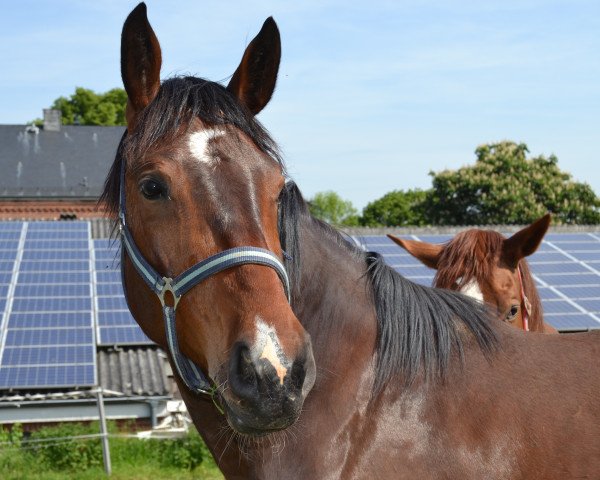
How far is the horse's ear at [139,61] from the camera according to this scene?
2.82 m

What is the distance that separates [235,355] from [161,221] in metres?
0.57

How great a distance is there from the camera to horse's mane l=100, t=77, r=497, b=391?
2760 mm

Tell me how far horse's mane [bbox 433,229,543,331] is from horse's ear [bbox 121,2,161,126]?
2287 millimetres

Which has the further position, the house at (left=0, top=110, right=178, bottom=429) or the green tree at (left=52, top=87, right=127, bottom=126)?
the green tree at (left=52, top=87, right=127, bottom=126)

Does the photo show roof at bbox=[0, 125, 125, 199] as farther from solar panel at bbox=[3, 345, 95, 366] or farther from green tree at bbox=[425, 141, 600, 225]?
solar panel at bbox=[3, 345, 95, 366]

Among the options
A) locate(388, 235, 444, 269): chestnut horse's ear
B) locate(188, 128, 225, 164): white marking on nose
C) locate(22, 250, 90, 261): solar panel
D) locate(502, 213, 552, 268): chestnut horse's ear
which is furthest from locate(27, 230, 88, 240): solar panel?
locate(188, 128, 225, 164): white marking on nose

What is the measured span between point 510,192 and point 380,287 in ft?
151

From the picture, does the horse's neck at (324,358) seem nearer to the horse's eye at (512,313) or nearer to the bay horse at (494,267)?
the bay horse at (494,267)

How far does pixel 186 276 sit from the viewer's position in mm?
2564

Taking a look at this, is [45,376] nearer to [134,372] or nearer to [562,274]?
[134,372]

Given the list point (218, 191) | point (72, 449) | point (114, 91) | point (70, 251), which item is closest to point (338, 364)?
point (218, 191)

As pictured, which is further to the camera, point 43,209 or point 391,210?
point 391,210

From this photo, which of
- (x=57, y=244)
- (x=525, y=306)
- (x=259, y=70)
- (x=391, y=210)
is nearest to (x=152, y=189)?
(x=259, y=70)

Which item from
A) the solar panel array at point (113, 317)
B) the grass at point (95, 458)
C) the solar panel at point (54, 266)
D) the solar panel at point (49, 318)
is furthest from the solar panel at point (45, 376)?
the solar panel at point (54, 266)
